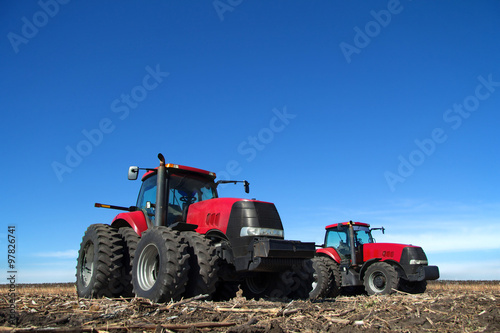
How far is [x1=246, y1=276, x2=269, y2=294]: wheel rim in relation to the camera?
8.03 m

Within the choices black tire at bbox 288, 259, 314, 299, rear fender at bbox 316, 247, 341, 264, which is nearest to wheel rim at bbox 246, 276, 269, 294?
black tire at bbox 288, 259, 314, 299

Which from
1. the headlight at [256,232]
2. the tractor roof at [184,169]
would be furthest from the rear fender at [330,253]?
the headlight at [256,232]

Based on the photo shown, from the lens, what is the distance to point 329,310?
5930 mm

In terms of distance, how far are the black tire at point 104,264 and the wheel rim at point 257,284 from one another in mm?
2680

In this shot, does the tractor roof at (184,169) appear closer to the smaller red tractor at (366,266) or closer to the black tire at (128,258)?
the black tire at (128,258)

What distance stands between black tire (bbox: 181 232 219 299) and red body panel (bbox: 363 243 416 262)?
8384mm

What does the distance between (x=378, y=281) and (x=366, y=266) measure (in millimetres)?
725

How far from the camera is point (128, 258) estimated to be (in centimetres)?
845

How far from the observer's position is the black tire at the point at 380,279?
12586 mm

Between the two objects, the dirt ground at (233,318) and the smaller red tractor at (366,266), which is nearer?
the dirt ground at (233,318)

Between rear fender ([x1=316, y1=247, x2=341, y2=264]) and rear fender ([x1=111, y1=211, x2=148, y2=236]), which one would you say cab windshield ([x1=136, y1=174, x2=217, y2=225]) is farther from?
rear fender ([x1=316, y1=247, x2=341, y2=264])

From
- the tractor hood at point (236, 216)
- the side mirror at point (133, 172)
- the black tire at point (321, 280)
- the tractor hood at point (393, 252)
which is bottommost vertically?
the black tire at point (321, 280)

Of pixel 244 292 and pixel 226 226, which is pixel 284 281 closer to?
pixel 244 292

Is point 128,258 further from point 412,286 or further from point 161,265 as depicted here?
point 412,286
